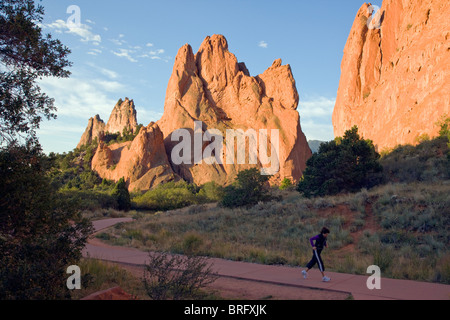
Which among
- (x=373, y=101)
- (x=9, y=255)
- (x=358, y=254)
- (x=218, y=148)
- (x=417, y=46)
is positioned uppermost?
(x=417, y=46)

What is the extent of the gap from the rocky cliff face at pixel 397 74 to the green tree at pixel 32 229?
38.2 meters

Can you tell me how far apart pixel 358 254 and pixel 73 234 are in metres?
10.3

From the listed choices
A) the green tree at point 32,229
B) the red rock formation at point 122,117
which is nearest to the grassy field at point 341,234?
the green tree at point 32,229

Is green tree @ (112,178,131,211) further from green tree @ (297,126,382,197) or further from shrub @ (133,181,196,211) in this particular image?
green tree @ (297,126,382,197)

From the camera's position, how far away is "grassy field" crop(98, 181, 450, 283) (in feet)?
37.2

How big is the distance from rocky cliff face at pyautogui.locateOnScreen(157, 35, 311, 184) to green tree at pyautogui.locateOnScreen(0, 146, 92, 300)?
187ft

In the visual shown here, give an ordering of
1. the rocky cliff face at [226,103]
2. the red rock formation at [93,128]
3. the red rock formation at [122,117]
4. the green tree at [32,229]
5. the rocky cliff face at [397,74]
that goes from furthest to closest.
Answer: the red rock formation at [122,117]
the red rock formation at [93,128]
the rocky cliff face at [226,103]
the rocky cliff face at [397,74]
the green tree at [32,229]

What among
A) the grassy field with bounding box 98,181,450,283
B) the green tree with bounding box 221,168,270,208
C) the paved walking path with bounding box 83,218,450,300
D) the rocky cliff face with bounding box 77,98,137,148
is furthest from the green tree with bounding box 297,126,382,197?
the rocky cliff face with bounding box 77,98,137,148

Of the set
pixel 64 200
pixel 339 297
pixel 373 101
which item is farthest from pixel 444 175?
pixel 373 101

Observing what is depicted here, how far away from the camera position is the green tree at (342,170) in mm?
27781

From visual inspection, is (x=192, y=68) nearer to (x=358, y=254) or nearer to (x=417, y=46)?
(x=417, y=46)

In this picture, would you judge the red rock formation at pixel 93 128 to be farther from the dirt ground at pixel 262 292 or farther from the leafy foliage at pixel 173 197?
the dirt ground at pixel 262 292

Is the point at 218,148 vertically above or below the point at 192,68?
below
